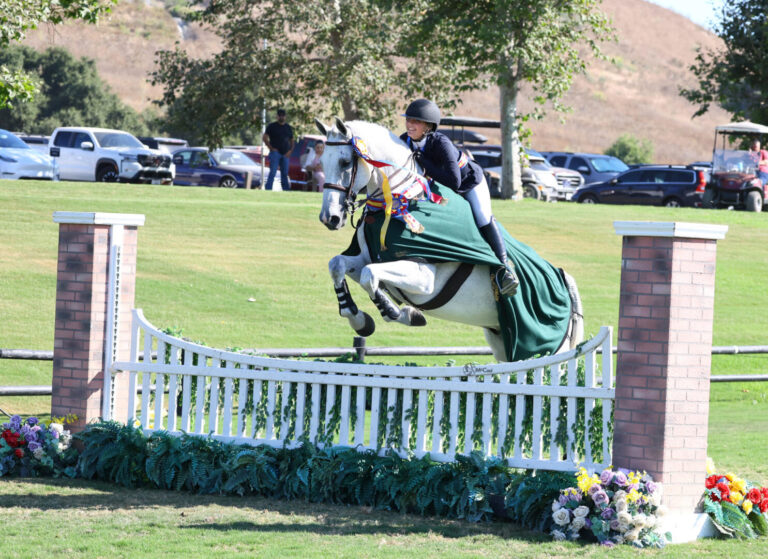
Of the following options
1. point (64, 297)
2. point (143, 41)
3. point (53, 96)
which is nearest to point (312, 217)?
point (64, 297)

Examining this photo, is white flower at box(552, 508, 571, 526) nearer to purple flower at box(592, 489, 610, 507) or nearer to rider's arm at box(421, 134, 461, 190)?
purple flower at box(592, 489, 610, 507)

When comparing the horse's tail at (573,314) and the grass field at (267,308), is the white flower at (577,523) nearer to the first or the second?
the grass field at (267,308)

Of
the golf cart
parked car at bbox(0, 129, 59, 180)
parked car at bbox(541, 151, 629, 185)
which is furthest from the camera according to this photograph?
parked car at bbox(541, 151, 629, 185)

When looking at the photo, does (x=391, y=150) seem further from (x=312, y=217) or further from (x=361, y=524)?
(x=312, y=217)

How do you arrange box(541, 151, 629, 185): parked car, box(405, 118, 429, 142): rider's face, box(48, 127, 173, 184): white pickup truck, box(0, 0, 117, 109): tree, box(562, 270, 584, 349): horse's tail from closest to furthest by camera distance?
box(405, 118, 429, 142): rider's face
box(562, 270, 584, 349): horse's tail
box(0, 0, 117, 109): tree
box(48, 127, 173, 184): white pickup truck
box(541, 151, 629, 185): parked car

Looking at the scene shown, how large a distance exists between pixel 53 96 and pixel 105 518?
163ft

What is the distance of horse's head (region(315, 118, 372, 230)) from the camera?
682 cm

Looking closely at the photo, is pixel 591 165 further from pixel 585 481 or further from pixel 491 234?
pixel 585 481

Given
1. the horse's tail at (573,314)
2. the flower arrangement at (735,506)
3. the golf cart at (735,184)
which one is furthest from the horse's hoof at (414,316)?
the golf cart at (735,184)

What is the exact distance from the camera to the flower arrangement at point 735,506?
6.26 meters

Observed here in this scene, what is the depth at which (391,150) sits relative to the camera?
7125 mm

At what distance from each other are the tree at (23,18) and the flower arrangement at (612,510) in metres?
10.2

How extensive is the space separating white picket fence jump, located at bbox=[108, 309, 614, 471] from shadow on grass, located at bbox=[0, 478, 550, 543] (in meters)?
0.43

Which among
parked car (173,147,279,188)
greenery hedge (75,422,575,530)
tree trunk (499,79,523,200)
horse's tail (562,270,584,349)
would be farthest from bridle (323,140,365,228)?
parked car (173,147,279,188)
